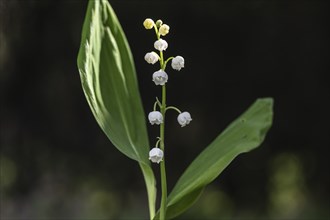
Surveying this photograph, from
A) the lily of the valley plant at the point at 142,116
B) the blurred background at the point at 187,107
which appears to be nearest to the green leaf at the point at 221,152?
the lily of the valley plant at the point at 142,116

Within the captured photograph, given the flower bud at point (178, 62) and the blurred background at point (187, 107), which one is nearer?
the flower bud at point (178, 62)

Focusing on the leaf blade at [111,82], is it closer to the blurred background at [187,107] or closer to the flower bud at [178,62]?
the flower bud at [178,62]

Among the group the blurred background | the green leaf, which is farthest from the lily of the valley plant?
the blurred background

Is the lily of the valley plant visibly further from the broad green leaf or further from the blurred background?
the blurred background

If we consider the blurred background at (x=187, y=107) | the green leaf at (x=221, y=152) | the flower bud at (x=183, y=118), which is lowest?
the blurred background at (x=187, y=107)

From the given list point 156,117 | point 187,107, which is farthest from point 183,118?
point 187,107

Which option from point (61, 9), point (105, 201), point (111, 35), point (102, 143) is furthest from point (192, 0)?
point (111, 35)

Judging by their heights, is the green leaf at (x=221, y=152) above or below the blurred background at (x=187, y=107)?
above
